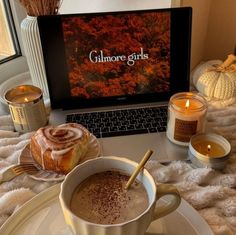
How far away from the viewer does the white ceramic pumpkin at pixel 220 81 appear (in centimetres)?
76

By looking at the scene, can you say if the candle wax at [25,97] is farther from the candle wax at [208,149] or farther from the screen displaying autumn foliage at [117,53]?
the candle wax at [208,149]

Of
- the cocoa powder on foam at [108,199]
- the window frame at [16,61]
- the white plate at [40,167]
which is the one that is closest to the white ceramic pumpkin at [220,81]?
the white plate at [40,167]

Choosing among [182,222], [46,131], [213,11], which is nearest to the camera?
[182,222]

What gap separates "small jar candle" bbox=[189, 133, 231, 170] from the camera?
1.88 ft

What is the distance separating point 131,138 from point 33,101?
0.22m

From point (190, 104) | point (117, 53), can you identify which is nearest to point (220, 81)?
point (190, 104)

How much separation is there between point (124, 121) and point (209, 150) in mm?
200

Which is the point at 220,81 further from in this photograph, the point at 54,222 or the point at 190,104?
the point at 54,222

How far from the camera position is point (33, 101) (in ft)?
2.20

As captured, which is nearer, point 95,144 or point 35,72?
point 95,144

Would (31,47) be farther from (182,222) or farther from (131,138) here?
(182,222)

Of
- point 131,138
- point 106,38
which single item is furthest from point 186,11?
point 131,138

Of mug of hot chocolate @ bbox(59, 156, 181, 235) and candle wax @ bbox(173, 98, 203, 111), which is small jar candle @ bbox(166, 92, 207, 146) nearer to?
candle wax @ bbox(173, 98, 203, 111)

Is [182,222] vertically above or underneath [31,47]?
underneath
